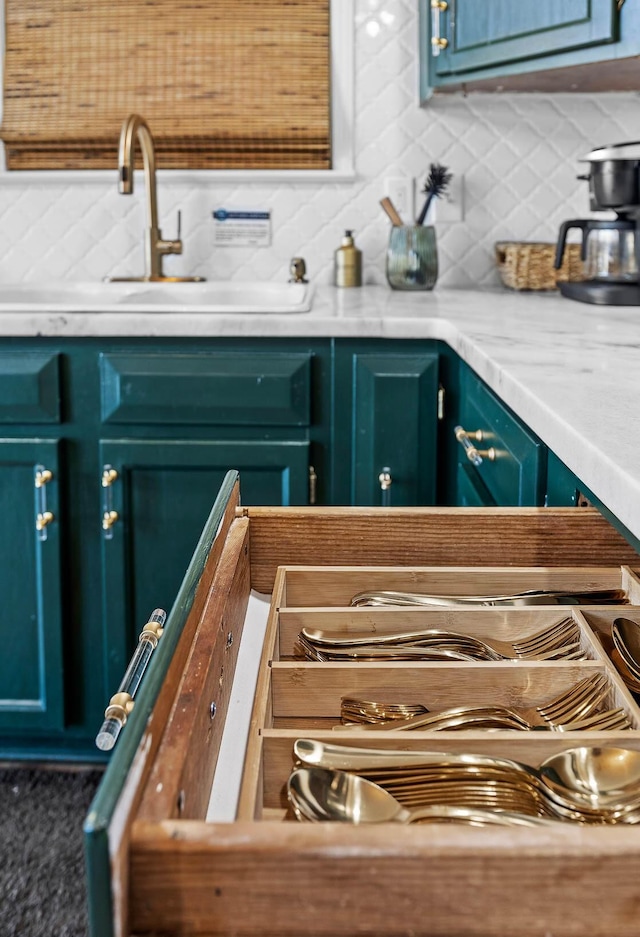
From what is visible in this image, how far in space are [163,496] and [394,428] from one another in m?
0.47

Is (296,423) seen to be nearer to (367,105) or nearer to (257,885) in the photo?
(367,105)

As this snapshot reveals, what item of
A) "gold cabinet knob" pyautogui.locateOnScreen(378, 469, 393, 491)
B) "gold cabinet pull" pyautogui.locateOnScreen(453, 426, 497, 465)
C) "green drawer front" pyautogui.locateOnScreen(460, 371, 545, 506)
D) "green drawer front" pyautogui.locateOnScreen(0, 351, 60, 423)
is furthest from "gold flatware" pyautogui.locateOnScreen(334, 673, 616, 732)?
"green drawer front" pyautogui.locateOnScreen(0, 351, 60, 423)

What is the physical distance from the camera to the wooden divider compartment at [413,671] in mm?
618

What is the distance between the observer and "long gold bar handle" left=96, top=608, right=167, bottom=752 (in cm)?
58

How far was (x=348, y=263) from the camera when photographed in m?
2.48

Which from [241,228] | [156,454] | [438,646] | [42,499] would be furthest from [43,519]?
[438,646]

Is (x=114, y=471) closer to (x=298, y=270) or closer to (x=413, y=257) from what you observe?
(x=298, y=270)

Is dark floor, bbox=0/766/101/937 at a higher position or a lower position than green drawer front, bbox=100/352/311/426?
lower

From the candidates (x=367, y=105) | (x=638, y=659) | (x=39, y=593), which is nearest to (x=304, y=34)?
(x=367, y=105)

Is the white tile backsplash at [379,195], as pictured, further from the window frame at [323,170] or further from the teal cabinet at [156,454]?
the teal cabinet at [156,454]

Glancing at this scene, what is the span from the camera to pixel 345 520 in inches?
37.7

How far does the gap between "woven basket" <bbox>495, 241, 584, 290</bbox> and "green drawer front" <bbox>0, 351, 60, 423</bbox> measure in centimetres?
108

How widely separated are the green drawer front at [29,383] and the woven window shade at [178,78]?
802mm

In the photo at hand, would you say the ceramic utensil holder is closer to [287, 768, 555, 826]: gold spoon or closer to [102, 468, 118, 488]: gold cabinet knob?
[102, 468, 118, 488]: gold cabinet knob
